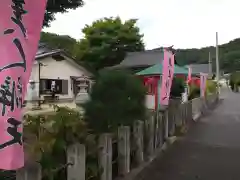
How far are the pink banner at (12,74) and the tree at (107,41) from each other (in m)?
27.3

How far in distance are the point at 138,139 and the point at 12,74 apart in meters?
3.78

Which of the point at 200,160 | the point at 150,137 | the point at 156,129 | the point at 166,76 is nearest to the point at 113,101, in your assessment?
the point at 150,137

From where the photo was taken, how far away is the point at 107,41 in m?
31.6

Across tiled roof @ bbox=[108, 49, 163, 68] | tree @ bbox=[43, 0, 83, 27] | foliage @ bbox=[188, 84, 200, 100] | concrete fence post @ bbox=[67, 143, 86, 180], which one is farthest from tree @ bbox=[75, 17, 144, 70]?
concrete fence post @ bbox=[67, 143, 86, 180]

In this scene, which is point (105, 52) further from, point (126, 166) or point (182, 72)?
point (126, 166)

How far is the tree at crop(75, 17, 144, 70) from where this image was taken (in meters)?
30.9

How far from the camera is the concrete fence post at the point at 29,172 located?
2695 millimetres

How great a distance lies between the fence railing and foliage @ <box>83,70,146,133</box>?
0.71ft

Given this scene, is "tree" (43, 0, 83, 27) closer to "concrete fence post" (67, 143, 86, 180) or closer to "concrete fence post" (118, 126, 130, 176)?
"concrete fence post" (118, 126, 130, 176)

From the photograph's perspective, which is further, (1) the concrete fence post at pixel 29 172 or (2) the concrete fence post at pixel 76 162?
(2) the concrete fence post at pixel 76 162

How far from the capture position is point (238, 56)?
267 feet

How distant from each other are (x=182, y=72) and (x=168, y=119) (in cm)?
970

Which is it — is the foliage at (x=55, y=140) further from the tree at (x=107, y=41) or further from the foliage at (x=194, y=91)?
the tree at (x=107, y=41)

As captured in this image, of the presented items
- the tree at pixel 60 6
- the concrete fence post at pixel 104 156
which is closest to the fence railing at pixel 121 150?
the concrete fence post at pixel 104 156
